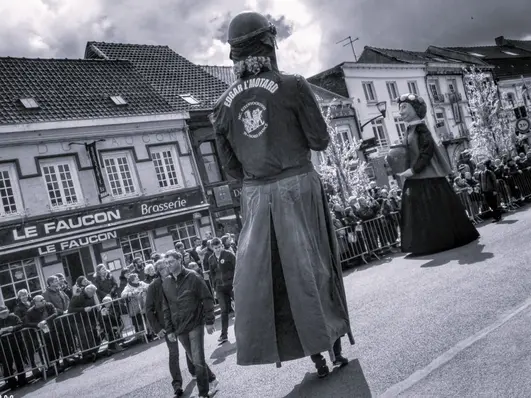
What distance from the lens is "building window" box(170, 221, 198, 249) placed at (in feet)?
69.3

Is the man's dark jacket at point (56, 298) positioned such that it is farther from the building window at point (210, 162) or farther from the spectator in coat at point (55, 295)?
the building window at point (210, 162)

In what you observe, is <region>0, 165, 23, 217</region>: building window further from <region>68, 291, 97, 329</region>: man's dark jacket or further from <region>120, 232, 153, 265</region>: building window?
<region>68, 291, 97, 329</region>: man's dark jacket

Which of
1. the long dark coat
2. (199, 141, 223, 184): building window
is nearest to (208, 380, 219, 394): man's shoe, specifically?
the long dark coat

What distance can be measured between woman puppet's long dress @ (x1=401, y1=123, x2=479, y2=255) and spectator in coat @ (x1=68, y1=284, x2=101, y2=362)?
7699mm

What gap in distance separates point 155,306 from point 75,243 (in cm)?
1294

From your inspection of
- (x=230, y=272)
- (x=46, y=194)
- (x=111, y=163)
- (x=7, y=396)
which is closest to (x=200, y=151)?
(x=111, y=163)

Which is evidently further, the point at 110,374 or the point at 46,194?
the point at 46,194

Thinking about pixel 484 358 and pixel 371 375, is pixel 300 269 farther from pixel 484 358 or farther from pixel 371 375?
pixel 484 358

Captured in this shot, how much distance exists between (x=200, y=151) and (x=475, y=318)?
2007cm

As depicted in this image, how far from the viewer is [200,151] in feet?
75.5

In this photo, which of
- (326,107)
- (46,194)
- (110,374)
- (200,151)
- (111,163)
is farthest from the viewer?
(326,107)

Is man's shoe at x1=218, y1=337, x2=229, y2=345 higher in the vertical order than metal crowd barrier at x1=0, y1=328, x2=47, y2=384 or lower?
lower

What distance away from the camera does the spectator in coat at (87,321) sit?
1019cm

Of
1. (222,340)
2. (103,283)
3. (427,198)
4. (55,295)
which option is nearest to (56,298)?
(55,295)
